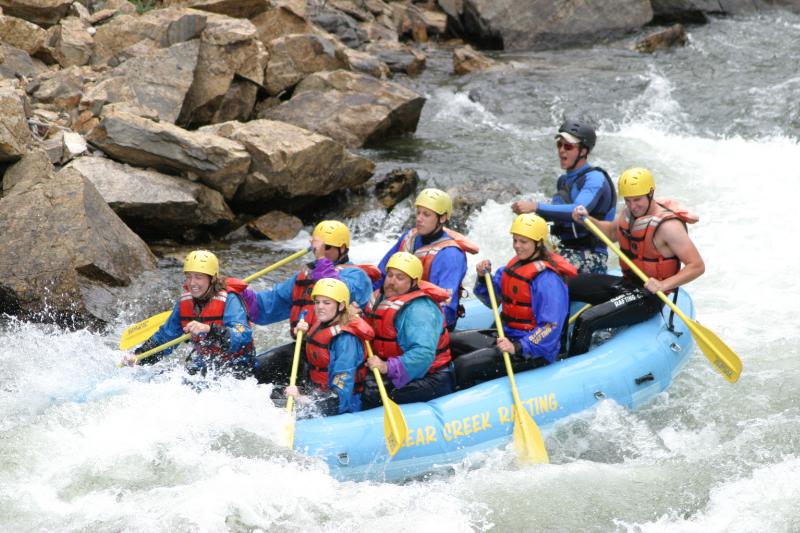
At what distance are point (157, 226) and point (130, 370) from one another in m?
3.32

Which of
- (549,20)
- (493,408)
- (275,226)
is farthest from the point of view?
(549,20)

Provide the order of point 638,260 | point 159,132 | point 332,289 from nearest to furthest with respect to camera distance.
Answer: point 332,289 < point 638,260 < point 159,132

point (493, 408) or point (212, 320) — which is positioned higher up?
point (212, 320)

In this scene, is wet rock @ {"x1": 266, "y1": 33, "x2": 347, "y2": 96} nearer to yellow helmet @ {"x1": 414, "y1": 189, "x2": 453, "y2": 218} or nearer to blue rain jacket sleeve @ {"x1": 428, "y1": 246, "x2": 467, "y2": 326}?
yellow helmet @ {"x1": 414, "y1": 189, "x2": 453, "y2": 218}

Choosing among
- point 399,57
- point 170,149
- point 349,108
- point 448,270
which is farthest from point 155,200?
point 399,57

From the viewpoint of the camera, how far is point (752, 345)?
7.70 metres

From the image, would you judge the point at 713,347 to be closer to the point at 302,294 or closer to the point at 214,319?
the point at 302,294

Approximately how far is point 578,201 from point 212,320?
2.56m

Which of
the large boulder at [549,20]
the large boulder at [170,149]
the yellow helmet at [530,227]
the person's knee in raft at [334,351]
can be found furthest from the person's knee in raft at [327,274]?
the large boulder at [549,20]

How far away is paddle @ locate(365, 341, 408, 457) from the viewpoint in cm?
536

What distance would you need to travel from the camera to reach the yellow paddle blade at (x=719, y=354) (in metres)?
6.35

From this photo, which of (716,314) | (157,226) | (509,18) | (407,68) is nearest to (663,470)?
(716,314)

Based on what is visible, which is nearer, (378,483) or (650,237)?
(378,483)

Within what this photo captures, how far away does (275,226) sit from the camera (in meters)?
9.77
